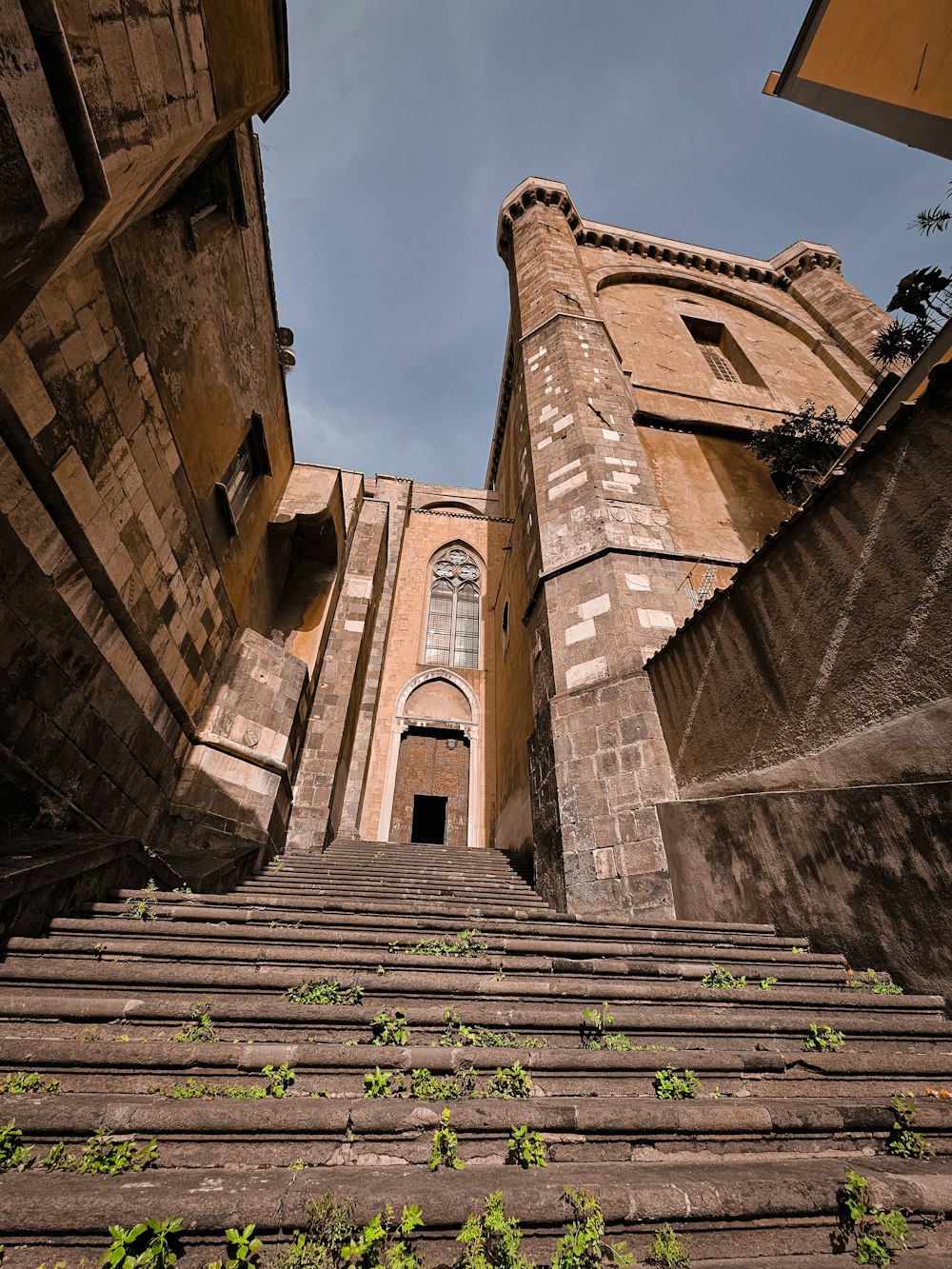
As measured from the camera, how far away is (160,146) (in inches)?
123

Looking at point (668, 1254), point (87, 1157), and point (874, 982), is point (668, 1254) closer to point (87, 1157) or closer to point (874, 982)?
point (87, 1157)

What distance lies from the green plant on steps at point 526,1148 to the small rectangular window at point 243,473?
587 centimetres

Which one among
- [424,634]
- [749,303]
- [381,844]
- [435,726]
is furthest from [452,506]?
[381,844]

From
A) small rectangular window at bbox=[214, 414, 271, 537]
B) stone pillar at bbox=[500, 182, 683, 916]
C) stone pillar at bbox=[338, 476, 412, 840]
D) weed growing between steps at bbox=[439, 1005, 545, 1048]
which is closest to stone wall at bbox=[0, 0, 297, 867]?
small rectangular window at bbox=[214, 414, 271, 537]

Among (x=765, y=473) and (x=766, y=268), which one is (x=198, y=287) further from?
(x=766, y=268)

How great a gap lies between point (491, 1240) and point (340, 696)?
25.2ft

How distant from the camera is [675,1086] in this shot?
69.9 inches

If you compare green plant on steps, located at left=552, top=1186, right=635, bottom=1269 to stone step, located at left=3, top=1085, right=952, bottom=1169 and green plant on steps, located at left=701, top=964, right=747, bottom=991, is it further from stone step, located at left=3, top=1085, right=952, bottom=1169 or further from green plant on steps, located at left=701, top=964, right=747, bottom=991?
green plant on steps, located at left=701, top=964, right=747, bottom=991

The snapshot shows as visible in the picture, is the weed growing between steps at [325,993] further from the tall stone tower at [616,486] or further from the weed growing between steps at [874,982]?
the tall stone tower at [616,486]

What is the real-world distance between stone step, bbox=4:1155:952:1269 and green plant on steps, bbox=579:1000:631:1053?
57cm

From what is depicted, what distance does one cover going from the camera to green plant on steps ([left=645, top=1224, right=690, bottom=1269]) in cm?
117

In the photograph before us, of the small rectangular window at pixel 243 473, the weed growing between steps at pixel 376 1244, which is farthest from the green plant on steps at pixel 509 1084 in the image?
the small rectangular window at pixel 243 473

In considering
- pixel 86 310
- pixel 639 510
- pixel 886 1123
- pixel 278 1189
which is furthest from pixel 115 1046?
pixel 639 510

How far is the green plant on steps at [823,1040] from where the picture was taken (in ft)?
7.05
